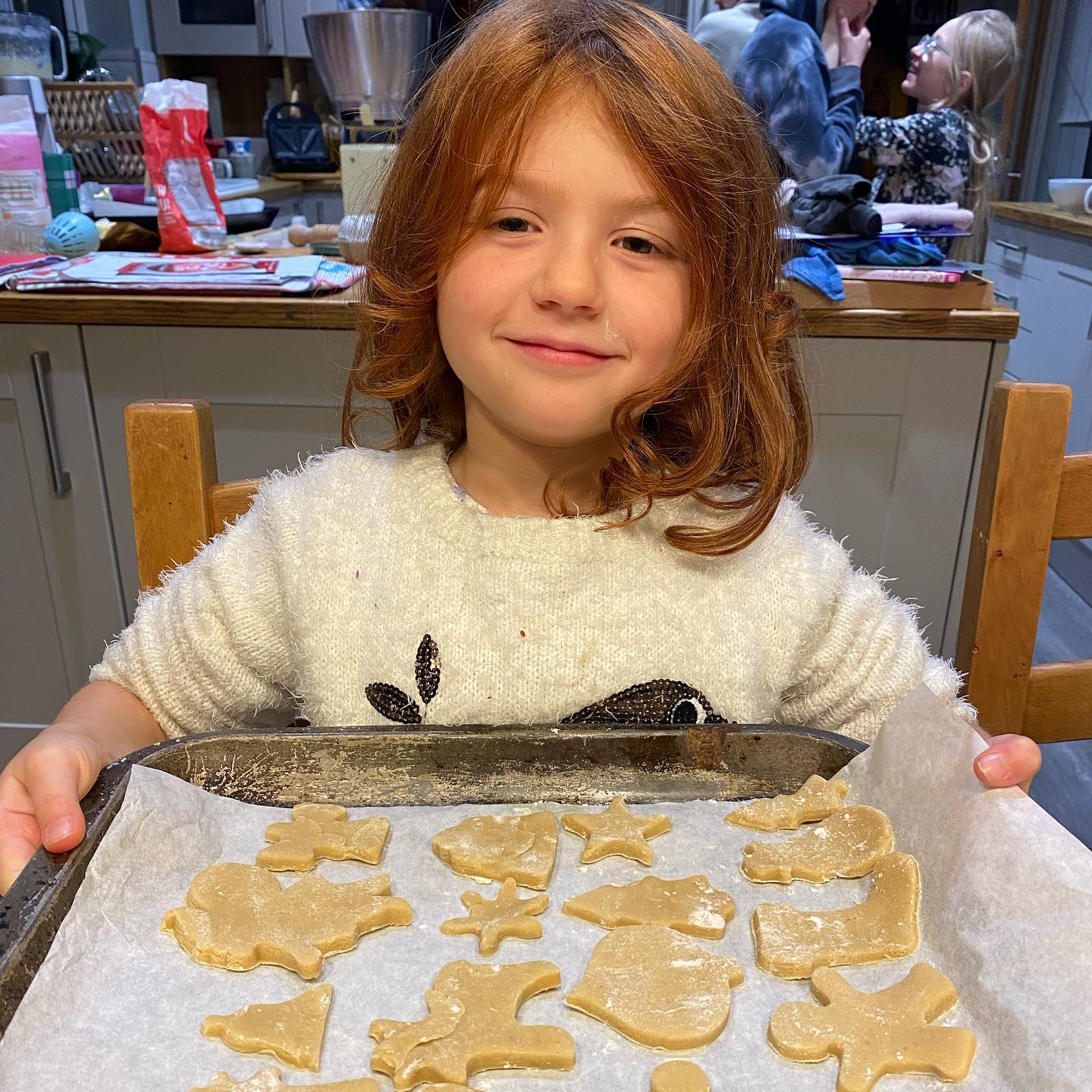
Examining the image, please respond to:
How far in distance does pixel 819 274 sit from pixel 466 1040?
1190 millimetres

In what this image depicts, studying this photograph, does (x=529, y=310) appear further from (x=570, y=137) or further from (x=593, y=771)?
(x=593, y=771)

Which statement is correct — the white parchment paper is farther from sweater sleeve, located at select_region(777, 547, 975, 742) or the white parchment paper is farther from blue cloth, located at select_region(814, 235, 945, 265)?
blue cloth, located at select_region(814, 235, 945, 265)

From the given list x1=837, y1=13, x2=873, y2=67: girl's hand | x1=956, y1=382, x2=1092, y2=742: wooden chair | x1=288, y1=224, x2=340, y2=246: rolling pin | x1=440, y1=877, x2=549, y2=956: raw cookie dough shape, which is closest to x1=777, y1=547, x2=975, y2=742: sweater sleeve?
x1=956, y1=382, x2=1092, y2=742: wooden chair

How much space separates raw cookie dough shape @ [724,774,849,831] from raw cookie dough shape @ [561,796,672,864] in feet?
0.16

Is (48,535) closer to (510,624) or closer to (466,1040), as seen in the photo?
(510,624)

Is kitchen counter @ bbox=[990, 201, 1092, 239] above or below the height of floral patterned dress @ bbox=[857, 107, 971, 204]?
below

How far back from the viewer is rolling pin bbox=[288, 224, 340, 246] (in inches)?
74.9

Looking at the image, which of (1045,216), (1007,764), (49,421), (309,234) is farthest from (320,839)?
(1045,216)

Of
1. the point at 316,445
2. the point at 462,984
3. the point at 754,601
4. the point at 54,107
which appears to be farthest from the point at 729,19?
the point at 462,984

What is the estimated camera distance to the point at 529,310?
0.67m

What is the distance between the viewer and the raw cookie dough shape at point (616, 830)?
62 centimetres

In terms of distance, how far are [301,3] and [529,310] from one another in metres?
3.53

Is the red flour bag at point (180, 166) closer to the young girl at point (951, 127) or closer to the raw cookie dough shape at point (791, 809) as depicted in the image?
the young girl at point (951, 127)

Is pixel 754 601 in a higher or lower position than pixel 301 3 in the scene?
lower
